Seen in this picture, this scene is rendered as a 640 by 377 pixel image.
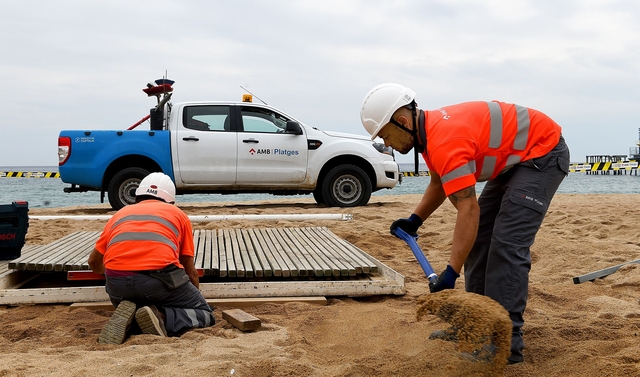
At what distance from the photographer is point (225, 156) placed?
1046cm

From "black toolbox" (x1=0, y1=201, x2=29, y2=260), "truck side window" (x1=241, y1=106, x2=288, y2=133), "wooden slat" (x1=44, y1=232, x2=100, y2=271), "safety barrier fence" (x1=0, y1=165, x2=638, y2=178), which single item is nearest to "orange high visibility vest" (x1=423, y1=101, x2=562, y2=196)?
"wooden slat" (x1=44, y1=232, x2=100, y2=271)

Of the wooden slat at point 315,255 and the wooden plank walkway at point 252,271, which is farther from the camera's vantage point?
the wooden slat at point 315,255

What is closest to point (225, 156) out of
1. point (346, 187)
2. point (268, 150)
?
point (268, 150)

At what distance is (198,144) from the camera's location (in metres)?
10.3

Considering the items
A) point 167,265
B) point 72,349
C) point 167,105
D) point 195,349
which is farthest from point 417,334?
point 167,105

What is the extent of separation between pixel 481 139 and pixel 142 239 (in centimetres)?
223

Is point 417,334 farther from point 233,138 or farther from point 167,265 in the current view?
point 233,138

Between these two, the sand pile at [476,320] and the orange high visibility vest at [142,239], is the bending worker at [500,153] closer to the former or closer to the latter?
the sand pile at [476,320]

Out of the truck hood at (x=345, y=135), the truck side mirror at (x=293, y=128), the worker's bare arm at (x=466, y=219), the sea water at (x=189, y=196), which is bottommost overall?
the sea water at (x=189, y=196)

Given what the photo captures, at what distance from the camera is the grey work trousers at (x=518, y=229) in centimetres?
311

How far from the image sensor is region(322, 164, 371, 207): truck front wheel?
10867 mm

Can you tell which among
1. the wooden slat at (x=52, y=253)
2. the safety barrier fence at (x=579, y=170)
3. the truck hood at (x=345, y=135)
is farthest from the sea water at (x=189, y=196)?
the wooden slat at (x=52, y=253)

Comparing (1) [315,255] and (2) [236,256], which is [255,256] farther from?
(1) [315,255]

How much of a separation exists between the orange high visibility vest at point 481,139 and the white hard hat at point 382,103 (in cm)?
16
